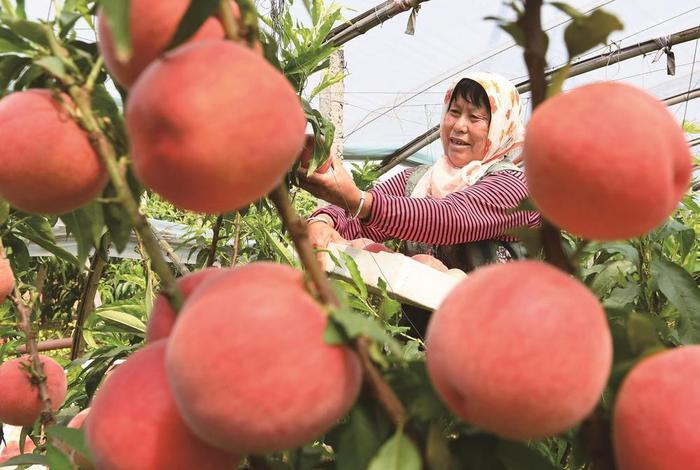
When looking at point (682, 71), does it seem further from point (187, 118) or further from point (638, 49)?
point (187, 118)

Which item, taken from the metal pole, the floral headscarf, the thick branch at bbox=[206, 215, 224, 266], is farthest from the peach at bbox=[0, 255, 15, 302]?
the metal pole

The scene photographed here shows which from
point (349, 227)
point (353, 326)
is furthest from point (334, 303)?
point (349, 227)

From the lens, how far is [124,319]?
4.62ft

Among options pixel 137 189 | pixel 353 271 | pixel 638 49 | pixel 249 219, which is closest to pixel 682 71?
pixel 638 49

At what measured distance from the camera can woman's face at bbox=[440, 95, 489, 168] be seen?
221cm

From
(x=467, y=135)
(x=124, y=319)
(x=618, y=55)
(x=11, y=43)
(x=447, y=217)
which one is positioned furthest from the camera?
(x=618, y=55)

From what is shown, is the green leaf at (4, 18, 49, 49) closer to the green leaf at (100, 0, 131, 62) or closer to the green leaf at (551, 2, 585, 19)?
the green leaf at (100, 0, 131, 62)

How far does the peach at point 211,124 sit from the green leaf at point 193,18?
23 millimetres

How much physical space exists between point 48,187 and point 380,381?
28 centimetres

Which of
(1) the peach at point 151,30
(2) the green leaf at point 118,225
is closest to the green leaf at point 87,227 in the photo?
(2) the green leaf at point 118,225

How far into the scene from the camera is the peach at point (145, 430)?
41 centimetres

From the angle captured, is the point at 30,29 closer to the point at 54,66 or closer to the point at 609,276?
the point at 54,66

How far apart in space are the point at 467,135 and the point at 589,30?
1.82 metres

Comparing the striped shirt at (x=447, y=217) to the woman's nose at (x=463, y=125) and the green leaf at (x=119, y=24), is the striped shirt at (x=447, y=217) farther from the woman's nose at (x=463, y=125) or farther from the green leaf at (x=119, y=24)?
the green leaf at (x=119, y=24)
